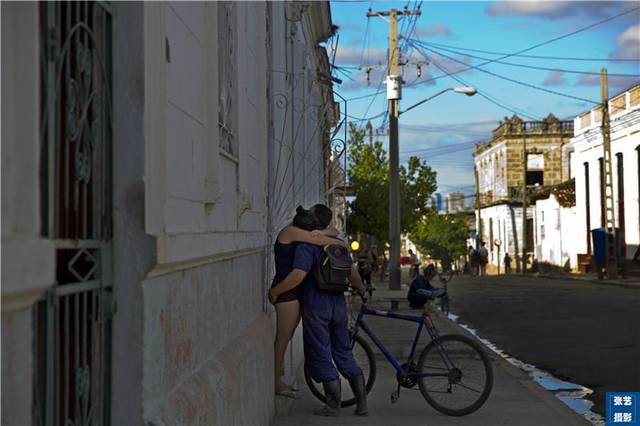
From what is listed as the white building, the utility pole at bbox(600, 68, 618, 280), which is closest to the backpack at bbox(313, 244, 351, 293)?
the utility pole at bbox(600, 68, 618, 280)

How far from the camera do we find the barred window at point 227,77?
6.26 meters

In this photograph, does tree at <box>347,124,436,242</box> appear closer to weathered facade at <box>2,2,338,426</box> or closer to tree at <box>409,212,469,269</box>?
tree at <box>409,212,469,269</box>

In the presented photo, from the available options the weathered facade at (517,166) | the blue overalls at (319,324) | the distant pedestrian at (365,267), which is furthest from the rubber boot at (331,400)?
the weathered facade at (517,166)

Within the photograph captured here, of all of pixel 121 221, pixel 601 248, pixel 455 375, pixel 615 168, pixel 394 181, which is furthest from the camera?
pixel 615 168

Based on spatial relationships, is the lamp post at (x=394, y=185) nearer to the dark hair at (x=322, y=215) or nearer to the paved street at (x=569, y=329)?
the paved street at (x=569, y=329)

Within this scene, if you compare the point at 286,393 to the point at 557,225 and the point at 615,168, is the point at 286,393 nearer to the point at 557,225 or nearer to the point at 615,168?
the point at 615,168

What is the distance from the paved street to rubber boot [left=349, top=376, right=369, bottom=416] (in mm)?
2391

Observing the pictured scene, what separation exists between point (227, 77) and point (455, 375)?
332 centimetres

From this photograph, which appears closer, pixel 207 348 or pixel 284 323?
pixel 207 348

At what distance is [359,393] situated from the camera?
797cm

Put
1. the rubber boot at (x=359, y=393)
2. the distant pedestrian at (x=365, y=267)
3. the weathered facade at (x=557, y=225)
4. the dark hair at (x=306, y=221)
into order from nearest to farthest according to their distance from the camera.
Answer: the dark hair at (x=306, y=221) < the rubber boot at (x=359, y=393) < the distant pedestrian at (x=365, y=267) < the weathered facade at (x=557, y=225)

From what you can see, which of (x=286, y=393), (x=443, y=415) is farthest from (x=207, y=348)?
(x=443, y=415)

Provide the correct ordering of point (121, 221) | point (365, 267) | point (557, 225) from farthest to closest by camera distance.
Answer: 1. point (557, 225)
2. point (365, 267)
3. point (121, 221)

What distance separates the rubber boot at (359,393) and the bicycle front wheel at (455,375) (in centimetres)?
55
